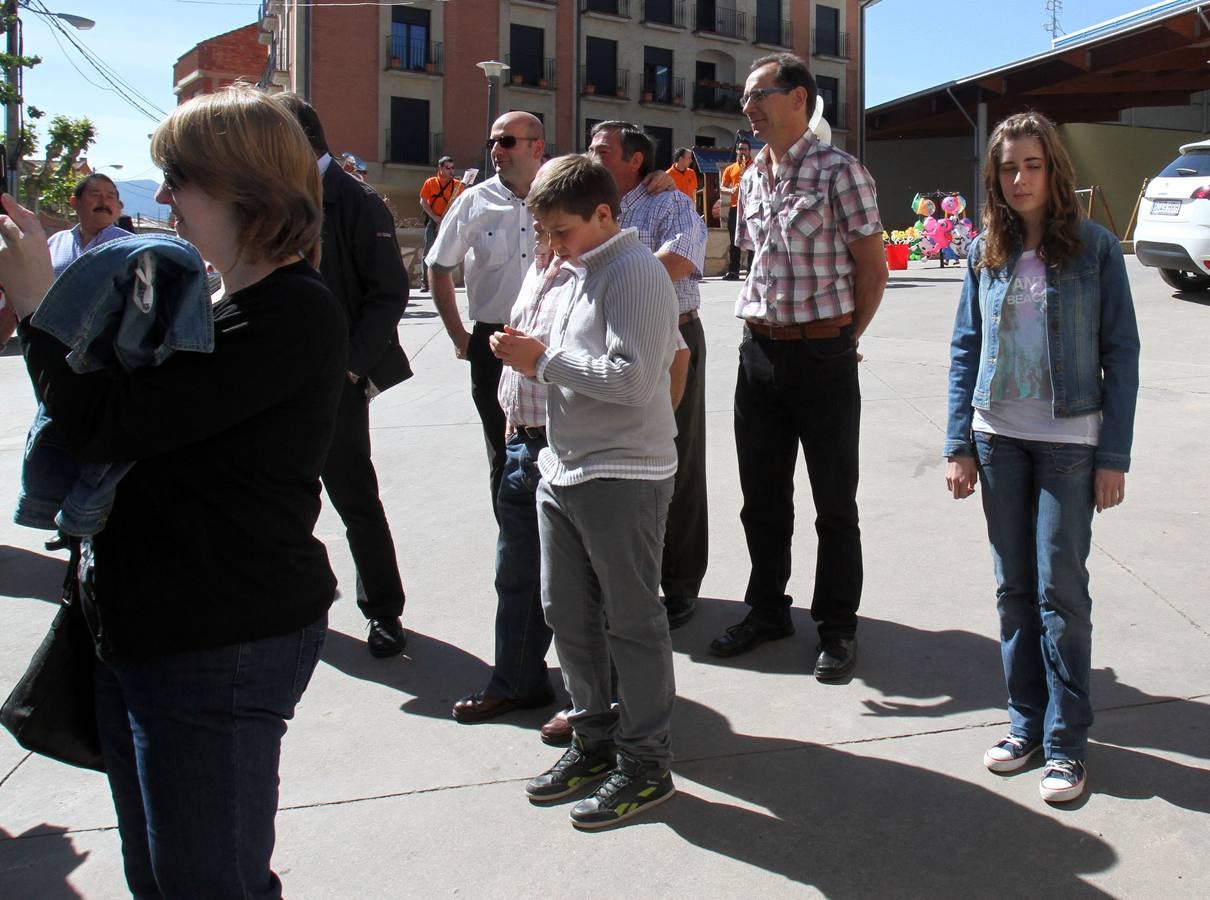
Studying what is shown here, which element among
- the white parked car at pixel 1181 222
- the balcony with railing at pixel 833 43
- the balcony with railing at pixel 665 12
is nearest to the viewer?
the white parked car at pixel 1181 222

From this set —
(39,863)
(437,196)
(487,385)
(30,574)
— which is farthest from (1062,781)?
(437,196)

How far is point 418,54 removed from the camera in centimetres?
3900

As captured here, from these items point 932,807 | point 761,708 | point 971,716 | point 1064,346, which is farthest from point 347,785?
point 1064,346

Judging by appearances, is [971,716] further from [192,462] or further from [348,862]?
[192,462]

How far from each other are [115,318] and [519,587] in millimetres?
2109

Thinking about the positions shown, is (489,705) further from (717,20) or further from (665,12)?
→ (717,20)

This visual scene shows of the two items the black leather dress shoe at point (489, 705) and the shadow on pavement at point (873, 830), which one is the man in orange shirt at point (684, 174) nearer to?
the black leather dress shoe at point (489, 705)

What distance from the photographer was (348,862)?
2941 mm


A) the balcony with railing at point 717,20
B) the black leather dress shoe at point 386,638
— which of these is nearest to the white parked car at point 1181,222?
the black leather dress shoe at point 386,638

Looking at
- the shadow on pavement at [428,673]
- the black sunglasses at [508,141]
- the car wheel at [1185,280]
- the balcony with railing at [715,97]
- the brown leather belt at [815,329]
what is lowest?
the shadow on pavement at [428,673]

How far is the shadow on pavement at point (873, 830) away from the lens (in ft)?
9.14

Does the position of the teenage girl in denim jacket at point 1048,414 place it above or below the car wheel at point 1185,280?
below

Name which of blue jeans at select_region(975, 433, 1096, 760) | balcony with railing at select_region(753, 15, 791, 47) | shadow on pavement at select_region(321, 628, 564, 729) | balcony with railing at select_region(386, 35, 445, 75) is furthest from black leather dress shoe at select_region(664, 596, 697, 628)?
balcony with railing at select_region(753, 15, 791, 47)

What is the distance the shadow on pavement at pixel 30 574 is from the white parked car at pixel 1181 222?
34.1ft
